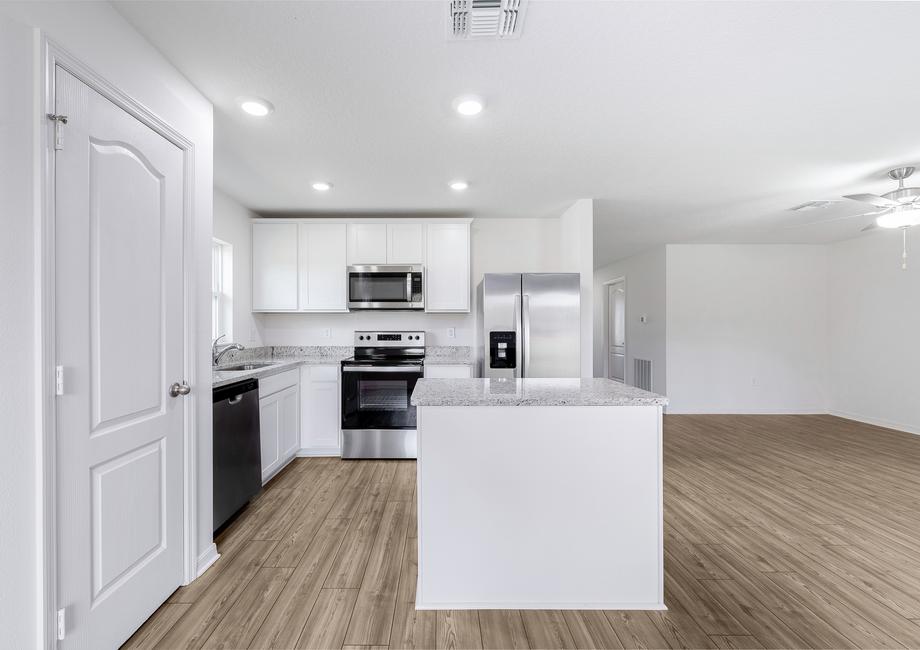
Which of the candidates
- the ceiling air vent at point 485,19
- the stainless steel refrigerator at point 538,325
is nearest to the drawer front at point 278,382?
the stainless steel refrigerator at point 538,325

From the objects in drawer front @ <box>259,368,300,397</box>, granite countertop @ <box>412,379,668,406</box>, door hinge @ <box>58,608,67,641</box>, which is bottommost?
door hinge @ <box>58,608,67,641</box>

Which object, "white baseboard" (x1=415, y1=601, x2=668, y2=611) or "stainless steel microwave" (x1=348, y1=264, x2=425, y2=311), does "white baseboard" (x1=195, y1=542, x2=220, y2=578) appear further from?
"stainless steel microwave" (x1=348, y1=264, x2=425, y2=311)

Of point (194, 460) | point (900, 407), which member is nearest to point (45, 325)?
point (194, 460)

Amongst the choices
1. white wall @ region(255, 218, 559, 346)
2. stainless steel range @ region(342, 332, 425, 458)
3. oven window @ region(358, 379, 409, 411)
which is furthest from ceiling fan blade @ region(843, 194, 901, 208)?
oven window @ region(358, 379, 409, 411)

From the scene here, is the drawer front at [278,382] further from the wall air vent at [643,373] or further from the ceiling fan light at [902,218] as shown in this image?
the wall air vent at [643,373]

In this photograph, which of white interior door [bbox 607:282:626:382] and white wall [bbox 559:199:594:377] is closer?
white wall [bbox 559:199:594:377]

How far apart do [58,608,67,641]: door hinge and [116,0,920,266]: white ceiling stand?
6.98 feet

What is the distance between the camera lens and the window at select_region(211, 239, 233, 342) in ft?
12.4

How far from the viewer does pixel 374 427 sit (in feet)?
12.6

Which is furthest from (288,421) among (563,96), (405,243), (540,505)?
(563,96)

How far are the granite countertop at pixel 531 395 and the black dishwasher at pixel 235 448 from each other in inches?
49.3

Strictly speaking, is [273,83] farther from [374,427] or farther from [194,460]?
[374,427]

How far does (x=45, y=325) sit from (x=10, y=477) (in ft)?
1.45

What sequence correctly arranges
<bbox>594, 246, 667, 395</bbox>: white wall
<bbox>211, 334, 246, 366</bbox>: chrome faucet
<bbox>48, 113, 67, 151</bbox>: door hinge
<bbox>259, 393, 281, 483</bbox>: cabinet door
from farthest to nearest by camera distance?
<bbox>594, 246, 667, 395</bbox>: white wall
<bbox>211, 334, 246, 366</bbox>: chrome faucet
<bbox>259, 393, 281, 483</bbox>: cabinet door
<bbox>48, 113, 67, 151</bbox>: door hinge
